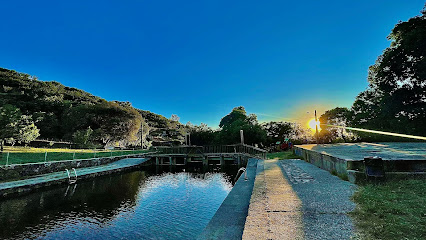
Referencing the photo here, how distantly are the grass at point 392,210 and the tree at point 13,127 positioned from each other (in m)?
23.3

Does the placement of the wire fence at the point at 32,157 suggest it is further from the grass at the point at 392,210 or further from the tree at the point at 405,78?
the tree at the point at 405,78

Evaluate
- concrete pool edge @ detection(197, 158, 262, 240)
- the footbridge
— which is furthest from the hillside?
concrete pool edge @ detection(197, 158, 262, 240)

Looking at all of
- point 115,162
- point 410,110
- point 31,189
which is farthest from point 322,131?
point 31,189

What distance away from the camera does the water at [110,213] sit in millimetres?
6355

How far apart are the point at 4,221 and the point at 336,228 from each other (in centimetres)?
1015

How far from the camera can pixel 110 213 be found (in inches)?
323

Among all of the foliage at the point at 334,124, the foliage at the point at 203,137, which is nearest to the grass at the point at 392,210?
the foliage at the point at 334,124

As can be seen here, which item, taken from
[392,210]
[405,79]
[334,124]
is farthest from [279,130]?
[392,210]

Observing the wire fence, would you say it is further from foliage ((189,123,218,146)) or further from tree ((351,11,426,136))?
tree ((351,11,426,136))

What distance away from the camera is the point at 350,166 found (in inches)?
219

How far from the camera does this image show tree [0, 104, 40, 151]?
1698 centimetres

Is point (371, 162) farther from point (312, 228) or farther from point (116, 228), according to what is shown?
point (116, 228)

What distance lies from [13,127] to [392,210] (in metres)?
23.9

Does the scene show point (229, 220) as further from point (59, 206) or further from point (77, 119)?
point (77, 119)
